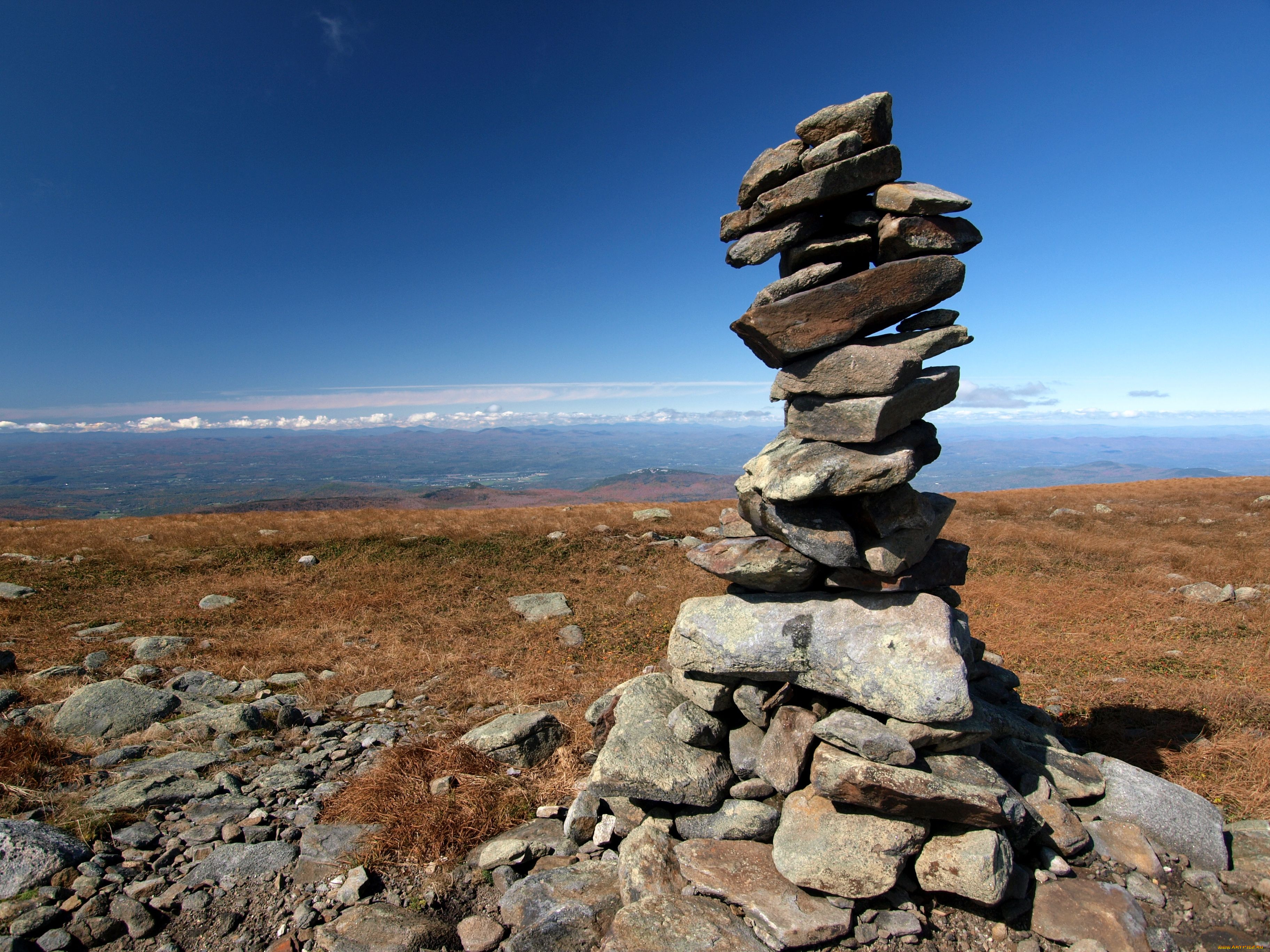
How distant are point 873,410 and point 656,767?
675cm

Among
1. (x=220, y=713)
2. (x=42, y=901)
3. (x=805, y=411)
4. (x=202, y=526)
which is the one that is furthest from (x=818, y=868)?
(x=202, y=526)

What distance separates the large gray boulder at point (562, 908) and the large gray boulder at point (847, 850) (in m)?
2.48

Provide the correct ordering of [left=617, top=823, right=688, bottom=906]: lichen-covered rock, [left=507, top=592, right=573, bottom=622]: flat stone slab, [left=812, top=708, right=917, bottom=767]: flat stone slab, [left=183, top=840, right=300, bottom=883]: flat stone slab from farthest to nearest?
[left=507, top=592, right=573, bottom=622]: flat stone slab
[left=183, top=840, right=300, bottom=883]: flat stone slab
[left=812, top=708, right=917, bottom=767]: flat stone slab
[left=617, top=823, right=688, bottom=906]: lichen-covered rock

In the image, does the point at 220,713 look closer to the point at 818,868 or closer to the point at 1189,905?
the point at 818,868

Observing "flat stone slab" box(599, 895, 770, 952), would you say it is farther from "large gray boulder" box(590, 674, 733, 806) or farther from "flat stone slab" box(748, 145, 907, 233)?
"flat stone slab" box(748, 145, 907, 233)

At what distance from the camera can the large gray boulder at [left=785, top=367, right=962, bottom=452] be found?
8727 mm

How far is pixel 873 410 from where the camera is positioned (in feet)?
28.4

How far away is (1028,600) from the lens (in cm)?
2212

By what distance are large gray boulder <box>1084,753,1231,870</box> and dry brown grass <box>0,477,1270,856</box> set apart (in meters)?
1.75

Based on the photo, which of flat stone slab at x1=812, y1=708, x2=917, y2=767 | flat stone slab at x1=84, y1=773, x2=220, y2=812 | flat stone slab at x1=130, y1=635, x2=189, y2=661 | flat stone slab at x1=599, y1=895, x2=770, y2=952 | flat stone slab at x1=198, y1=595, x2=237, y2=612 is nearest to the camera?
flat stone slab at x1=599, y1=895, x2=770, y2=952

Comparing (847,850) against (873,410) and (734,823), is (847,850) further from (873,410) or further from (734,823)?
(873,410)

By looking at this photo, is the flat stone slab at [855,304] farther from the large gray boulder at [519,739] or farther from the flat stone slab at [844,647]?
the large gray boulder at [519,739]

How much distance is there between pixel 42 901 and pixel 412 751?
5174 mm

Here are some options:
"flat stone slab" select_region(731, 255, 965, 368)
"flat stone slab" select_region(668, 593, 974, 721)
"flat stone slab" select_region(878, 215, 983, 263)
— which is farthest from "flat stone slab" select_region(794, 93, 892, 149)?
"flat stone slab" select_region(668, 593, 974, 721)
